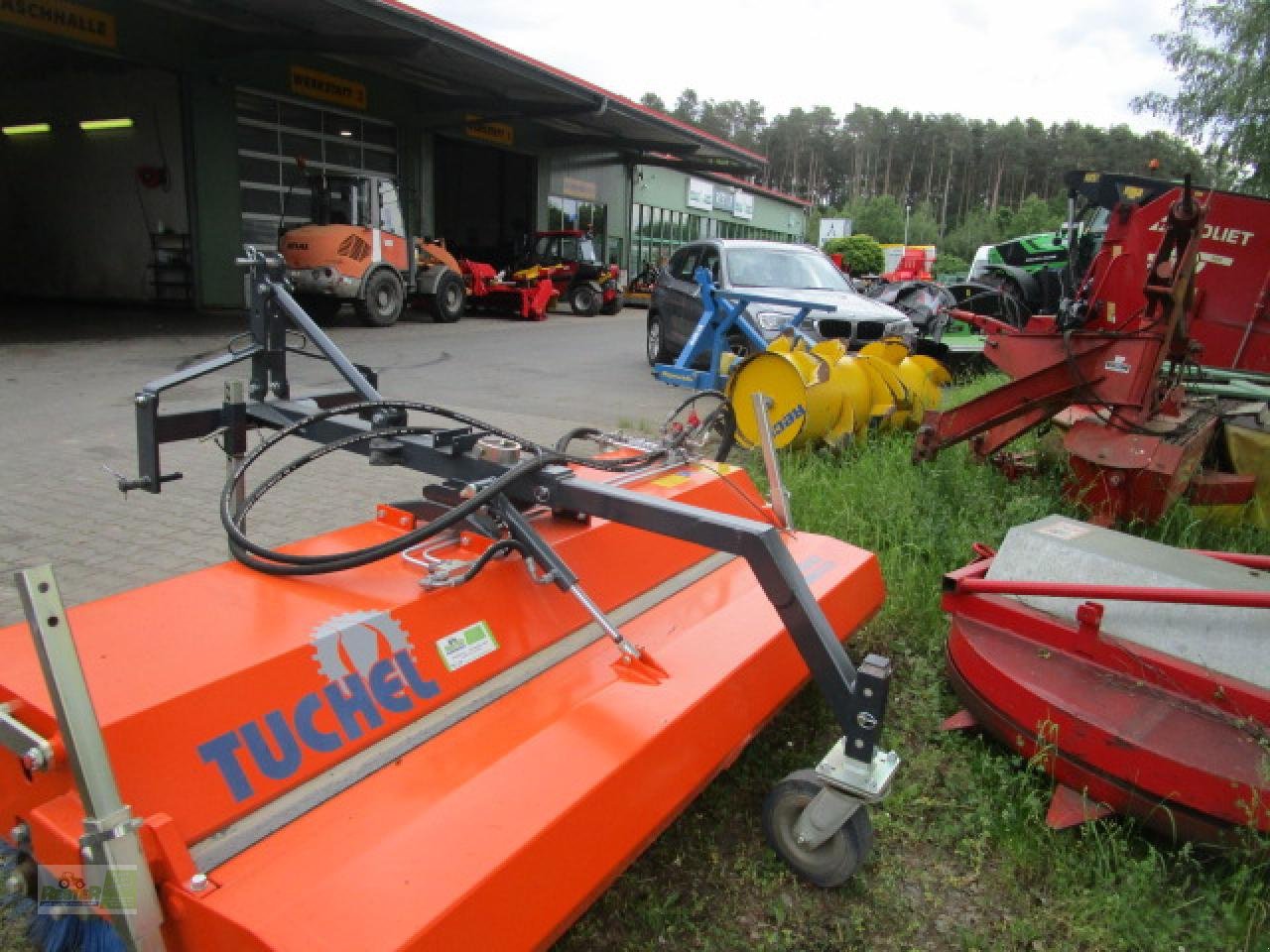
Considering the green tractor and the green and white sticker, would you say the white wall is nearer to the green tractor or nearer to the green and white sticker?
the green tractor

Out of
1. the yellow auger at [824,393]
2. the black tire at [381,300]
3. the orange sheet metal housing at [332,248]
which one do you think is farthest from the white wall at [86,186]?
the yellow auger at [824,393]

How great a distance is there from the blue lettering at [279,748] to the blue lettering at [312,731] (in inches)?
0.9

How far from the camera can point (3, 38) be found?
574 inches

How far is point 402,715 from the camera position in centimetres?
188

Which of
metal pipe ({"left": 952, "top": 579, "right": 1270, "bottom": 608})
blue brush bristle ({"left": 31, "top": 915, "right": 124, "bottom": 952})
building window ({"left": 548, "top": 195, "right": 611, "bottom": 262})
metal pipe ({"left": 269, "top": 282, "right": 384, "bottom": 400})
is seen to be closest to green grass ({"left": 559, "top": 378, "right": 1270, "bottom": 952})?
metal pipe ({"left": 952, "top": 579, "right": 1270, "bottom": 608})

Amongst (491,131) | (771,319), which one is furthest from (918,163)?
(771,319)

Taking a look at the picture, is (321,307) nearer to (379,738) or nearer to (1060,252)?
(1060,252)

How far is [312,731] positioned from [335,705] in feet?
0.24

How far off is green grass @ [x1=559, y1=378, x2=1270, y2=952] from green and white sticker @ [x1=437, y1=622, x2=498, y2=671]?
0.67m

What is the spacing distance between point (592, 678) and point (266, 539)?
2648 mm

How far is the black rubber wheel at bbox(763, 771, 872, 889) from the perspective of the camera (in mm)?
2061

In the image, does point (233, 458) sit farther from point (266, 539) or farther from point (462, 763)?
point (266, 539)

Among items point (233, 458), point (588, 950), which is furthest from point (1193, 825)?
point (233, 458)

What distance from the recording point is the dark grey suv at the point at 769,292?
8.22 m
